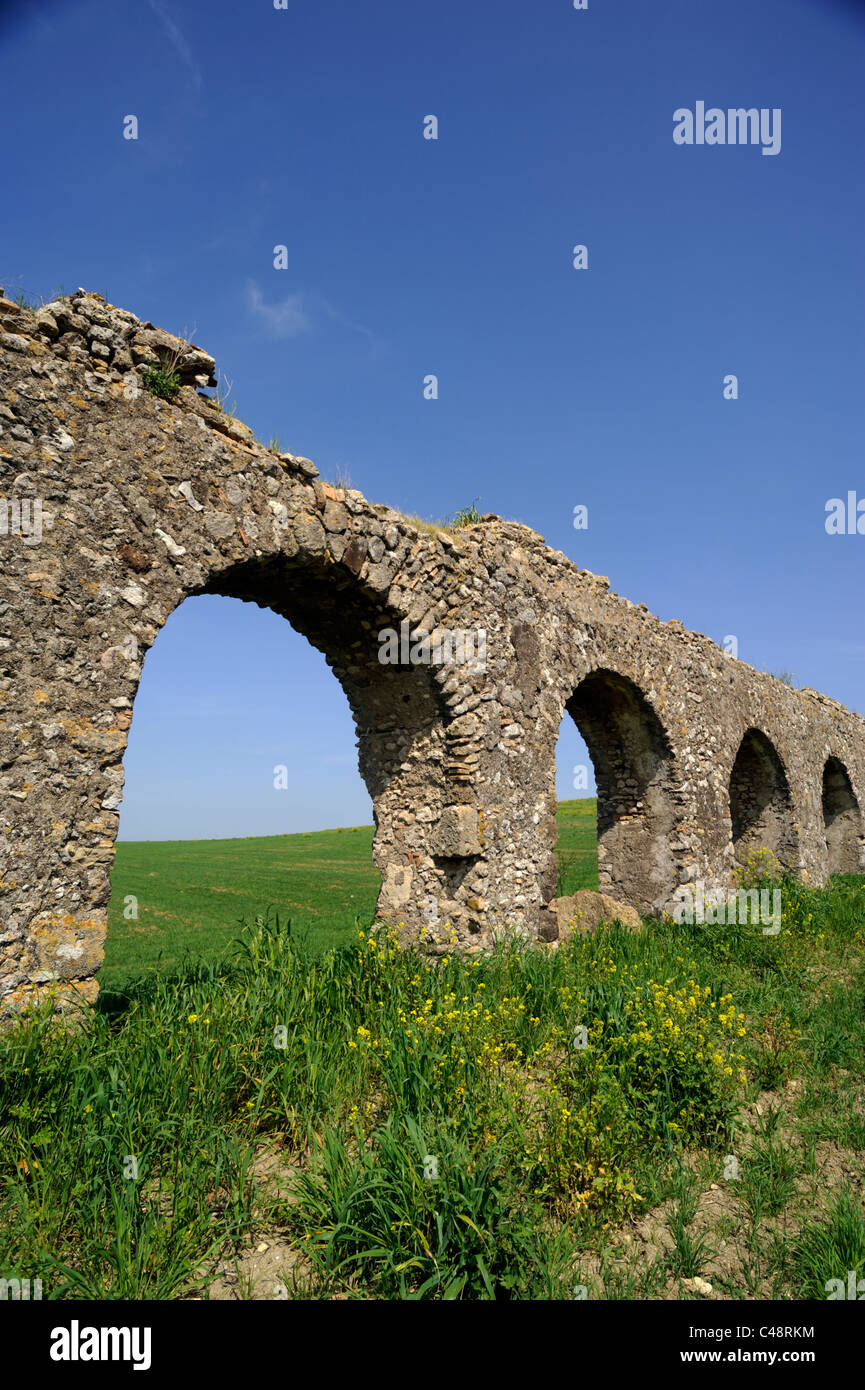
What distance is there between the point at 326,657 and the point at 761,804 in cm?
1108

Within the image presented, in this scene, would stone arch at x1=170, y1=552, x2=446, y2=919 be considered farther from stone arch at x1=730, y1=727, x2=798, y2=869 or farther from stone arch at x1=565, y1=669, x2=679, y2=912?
stone arch at x1=730, y1=727, x2=798, y2=869

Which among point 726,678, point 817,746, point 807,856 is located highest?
point 726,678

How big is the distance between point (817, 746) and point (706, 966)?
36.8 ft

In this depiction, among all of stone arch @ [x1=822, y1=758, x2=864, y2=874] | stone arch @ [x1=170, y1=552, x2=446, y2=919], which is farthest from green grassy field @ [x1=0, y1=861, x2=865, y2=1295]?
stone arch @ [x1=822, y1=758, x2=864, y2=874]

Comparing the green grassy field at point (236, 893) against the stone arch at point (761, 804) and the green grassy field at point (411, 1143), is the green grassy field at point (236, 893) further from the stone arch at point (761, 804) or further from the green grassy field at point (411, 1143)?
the stone arch at point (761, 804)

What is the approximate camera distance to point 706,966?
254 inches

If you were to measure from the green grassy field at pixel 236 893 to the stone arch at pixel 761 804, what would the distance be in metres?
4.03

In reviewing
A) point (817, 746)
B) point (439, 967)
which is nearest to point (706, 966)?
point (439, 967)

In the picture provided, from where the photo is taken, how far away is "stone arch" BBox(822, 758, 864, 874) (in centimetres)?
1875

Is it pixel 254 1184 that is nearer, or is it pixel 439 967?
pixel 254 1184

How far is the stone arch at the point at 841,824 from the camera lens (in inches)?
738

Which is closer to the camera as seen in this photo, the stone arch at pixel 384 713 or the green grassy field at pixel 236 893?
the stone arch at pixel 384 713

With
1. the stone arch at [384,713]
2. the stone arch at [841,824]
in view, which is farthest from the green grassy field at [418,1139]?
the stone arch at [841,824]

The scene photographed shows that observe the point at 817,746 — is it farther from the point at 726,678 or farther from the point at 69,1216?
the point at 69,1216
